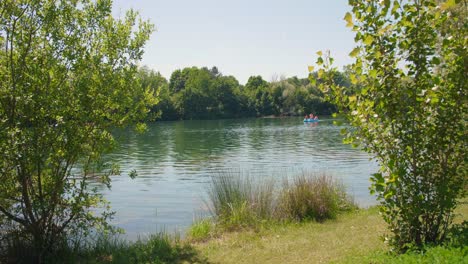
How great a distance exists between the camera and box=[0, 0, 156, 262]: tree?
741cm

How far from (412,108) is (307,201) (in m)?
6.00

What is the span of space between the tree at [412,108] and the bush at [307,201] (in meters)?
5.35

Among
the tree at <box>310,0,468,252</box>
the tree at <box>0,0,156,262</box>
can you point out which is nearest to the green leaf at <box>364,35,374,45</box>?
the tree at <box>310,0,468,252</box>

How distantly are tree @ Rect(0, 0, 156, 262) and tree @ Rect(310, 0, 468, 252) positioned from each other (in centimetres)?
476

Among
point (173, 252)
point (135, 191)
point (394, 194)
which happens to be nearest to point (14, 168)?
point (173, 252)

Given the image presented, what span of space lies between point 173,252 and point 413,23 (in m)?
5.99

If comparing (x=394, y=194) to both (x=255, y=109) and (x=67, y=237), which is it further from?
(x=255, y=109)

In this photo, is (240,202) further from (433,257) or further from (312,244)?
(433,257)

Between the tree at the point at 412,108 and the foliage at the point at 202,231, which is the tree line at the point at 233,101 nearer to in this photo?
the foliage at the point at 202,231

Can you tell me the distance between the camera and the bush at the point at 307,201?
36.7 ft

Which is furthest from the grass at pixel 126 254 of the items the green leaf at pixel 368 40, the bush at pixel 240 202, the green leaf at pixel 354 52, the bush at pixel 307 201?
the green leaf at pixel 368 40

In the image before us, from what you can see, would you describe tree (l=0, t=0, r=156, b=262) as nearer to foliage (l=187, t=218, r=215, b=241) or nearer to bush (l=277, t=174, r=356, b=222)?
foliage (l=187, t=218, r=215, b=241)

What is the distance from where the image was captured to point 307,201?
11258 mm

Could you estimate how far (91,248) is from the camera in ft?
29.9
